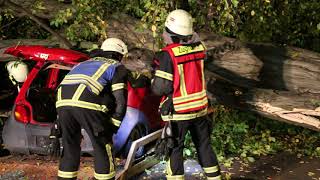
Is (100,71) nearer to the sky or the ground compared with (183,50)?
nearer to the ground

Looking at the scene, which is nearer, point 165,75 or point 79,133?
point 165,75

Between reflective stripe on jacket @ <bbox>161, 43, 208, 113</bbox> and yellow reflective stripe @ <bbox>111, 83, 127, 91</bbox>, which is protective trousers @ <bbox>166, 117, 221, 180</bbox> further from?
yellow reflective stripe @ <bbox>111, 83, 127, 91</bbox>

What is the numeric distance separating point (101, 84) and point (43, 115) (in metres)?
1.78

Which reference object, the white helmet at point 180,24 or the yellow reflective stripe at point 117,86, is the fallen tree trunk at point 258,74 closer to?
the white helmet at point 180,24

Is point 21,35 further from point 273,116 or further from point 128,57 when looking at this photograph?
point 273,116

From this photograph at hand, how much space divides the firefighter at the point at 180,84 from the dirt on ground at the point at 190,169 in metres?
0.96

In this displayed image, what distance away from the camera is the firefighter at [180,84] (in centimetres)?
442

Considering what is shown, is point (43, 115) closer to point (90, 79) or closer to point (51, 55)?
point (51, 55)

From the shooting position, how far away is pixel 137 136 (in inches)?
225

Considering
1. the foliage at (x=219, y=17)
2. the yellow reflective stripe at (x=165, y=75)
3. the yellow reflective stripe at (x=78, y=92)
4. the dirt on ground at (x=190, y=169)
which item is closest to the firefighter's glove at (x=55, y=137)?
the dirt on ground at (x=190, y=169)

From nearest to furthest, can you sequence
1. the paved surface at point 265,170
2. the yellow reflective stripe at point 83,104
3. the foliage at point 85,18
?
1. the yellow reflective stripe at point 83,104
2. the paved surface at point 265,170
3. the foliage at point 85,18

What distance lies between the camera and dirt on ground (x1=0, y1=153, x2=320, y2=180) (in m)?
5.34

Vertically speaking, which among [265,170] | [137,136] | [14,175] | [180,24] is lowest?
[265,170]

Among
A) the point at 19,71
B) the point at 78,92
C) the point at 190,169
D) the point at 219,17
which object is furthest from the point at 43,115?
the point at 219,17
